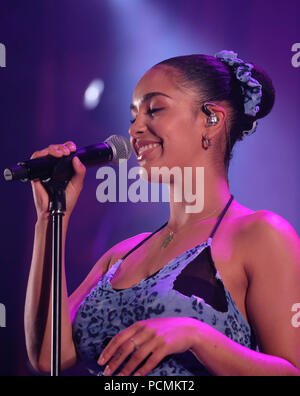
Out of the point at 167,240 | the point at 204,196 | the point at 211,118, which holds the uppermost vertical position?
the point at 211,118

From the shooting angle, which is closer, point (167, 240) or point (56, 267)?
point (56, 267)

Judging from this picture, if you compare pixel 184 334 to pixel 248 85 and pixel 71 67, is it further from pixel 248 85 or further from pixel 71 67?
pixel 71 67

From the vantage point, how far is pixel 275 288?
134cm

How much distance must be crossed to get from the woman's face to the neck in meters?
0.06

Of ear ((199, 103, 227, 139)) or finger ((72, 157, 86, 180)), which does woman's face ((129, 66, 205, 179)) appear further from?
finger ((72, 157, 86, 180))

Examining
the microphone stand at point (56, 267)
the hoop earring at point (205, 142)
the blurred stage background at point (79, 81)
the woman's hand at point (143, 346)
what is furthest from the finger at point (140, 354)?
the blurred stage background at point (79, 81)

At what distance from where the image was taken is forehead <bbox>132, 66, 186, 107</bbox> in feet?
5.38

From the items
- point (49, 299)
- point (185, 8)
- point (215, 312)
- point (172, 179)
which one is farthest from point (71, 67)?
point (215, 312)

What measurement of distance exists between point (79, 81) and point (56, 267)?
3.74 ft

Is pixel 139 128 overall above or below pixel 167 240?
above

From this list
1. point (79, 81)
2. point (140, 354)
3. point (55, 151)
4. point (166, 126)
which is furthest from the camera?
point (79, 81)

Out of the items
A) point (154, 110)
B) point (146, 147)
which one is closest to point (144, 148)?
point (146, 147)

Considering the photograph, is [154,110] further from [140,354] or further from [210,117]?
[140,354]

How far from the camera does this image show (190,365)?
4.54ft
